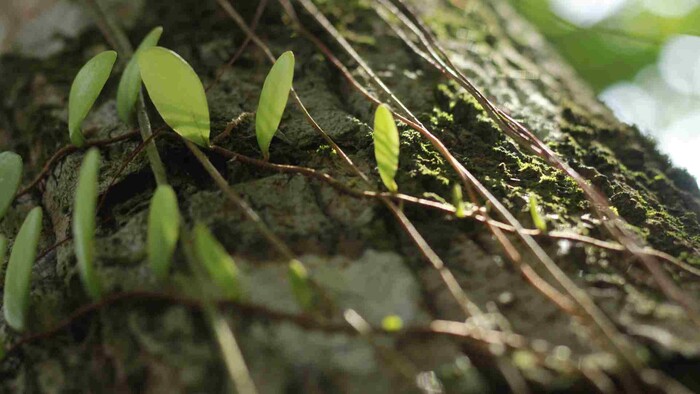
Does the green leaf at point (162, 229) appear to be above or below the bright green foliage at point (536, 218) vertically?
below

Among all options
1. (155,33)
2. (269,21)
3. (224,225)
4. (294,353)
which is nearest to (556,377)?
(294,353)

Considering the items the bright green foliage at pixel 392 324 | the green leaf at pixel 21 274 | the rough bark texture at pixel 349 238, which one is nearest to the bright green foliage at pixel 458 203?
the rough bark texture at pixel 349 238

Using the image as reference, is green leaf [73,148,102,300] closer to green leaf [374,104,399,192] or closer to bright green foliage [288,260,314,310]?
bright green foliage [288,260,314,310]

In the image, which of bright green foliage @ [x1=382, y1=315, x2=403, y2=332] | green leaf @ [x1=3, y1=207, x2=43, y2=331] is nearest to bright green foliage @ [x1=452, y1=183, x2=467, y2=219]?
bright green foliage @ [x1=382, y1=315, x2=403, y2=332]

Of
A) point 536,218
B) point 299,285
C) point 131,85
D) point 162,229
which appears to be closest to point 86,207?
point 162,229

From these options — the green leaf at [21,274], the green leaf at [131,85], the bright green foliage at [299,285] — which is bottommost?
the green leaf at [21,274]

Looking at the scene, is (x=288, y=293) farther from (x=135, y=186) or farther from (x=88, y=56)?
(x=88, y=56)

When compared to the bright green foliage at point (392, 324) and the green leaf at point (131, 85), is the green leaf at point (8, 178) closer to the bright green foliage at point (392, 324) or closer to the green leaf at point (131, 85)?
the green leaf at point (131, 85)

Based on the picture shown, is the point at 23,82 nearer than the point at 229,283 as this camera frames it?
No
